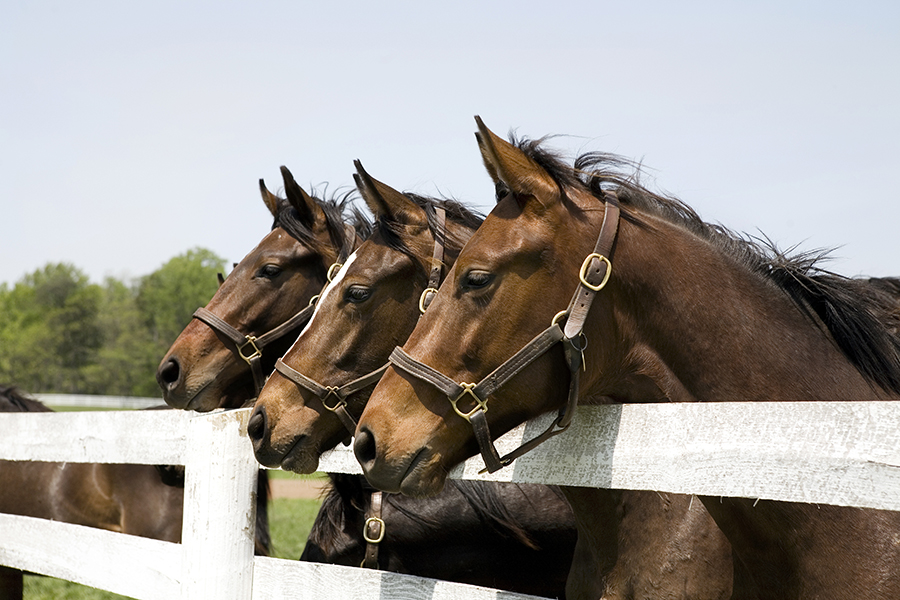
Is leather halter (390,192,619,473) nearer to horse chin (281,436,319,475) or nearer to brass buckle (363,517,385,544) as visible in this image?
horse chin (281,436,319,475)

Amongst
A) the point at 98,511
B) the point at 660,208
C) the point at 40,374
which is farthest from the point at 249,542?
the point at 40,374

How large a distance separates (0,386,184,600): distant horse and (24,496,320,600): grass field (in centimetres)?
92

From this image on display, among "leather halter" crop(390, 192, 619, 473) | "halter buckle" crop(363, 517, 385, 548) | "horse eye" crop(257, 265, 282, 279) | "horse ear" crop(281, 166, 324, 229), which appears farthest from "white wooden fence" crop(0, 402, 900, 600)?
"horse ear" crop(281, 166, 324, 229)

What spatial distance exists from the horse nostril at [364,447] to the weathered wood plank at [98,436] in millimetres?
1304

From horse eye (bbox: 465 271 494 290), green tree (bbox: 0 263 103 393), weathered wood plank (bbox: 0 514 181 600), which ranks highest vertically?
horse eye (bbox: 465 271 494 290)

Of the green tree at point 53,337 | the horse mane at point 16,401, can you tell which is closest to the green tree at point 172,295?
the green tree at point 53,337

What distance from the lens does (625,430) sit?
2234 millimetres

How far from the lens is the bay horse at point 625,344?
240cm

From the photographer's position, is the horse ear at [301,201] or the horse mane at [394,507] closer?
the horse mane at [394,507]

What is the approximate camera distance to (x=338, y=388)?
3.54 meters

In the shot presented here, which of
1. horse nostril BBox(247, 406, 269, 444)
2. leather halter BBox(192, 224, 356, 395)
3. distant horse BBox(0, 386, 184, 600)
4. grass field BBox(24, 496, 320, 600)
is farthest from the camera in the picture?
grass field BBox(24, 496, 320, 600)

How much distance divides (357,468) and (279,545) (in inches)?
380

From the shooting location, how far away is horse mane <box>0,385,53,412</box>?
8.27 m

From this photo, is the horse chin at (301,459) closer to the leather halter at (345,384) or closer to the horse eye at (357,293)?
the leather halter at (345,384)
